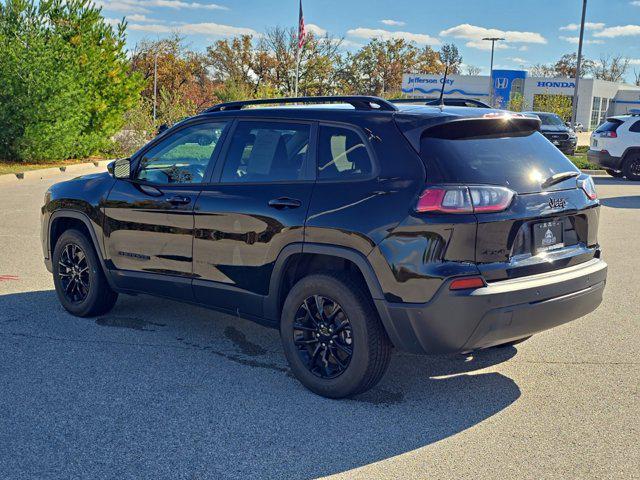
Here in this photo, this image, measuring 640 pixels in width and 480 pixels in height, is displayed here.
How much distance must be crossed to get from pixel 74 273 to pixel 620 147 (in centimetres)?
1777

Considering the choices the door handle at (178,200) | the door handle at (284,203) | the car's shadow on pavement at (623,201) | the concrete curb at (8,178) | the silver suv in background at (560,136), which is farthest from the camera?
the silver suv in background at (560,136)

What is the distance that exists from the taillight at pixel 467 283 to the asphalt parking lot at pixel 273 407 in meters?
0.81

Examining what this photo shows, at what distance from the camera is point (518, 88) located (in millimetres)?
74438

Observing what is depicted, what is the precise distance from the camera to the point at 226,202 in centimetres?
501

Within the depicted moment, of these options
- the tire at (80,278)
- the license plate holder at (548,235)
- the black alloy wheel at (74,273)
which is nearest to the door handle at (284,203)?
the license plate holder at (548,235)

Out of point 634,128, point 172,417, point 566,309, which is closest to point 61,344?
point 172,417

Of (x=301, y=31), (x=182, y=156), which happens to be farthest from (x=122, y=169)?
(x=301, y=31)

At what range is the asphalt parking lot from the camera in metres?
3.70

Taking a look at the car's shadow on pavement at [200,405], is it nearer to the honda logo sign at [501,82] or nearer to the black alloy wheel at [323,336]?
the black alloy wheel at [323,336]

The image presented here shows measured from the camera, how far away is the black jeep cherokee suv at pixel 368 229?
4.05 m

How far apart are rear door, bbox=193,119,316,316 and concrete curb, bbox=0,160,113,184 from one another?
1390 cm

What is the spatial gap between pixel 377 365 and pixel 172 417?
47.2 inches

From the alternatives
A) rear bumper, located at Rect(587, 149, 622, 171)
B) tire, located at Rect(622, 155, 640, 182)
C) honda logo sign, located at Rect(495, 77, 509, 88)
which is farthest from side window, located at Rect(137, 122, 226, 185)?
honda logo sign, located at Rect(495, 77, 509, 88)

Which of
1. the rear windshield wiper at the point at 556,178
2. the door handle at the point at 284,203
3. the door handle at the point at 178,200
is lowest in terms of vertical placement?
the door handle at the point at 178,200
